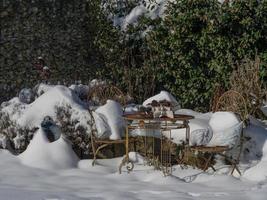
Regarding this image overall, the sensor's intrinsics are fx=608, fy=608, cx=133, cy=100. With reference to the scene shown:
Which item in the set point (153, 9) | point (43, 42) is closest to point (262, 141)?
point (153, 9)

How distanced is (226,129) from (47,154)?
2010 mm

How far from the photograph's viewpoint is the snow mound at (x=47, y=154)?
22.0ft

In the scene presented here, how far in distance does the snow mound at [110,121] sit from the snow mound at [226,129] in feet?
3.49

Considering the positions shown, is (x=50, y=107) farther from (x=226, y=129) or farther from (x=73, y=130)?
(x=226, y=129)

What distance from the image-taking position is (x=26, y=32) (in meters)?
10.1

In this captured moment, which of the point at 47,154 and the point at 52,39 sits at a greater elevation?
the point at 52,39

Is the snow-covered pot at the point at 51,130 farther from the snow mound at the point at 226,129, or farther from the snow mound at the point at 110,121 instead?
the snow mound at the point at 226,129

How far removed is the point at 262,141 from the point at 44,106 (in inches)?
104

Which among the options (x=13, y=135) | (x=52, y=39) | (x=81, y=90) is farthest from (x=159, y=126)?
(x=52, y=39)

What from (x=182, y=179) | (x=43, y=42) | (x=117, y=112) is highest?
(x=43, y=42)

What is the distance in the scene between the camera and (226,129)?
6566 mm

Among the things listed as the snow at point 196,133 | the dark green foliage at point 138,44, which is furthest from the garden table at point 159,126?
the dark green foliage at point 138,44

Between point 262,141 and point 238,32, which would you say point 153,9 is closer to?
point 238,32

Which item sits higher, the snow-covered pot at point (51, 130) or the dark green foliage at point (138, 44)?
Result: the dark green foliage at point (138, 44)
